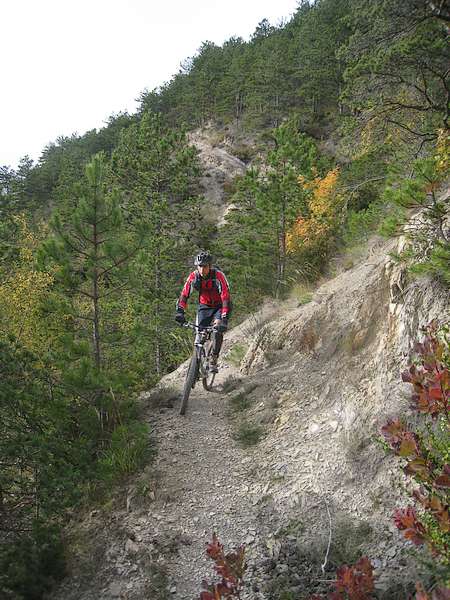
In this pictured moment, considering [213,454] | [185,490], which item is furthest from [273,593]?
[213,454]

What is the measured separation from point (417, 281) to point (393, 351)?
0.95 meters

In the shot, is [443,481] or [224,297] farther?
[224,297]

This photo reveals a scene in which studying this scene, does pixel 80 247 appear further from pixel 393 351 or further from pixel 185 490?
pixel 393 351

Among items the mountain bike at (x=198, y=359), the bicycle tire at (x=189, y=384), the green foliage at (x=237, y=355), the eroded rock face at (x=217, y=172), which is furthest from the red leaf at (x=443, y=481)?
the eroded rock face at (x=217, y=172)

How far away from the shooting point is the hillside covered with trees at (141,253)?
15.0 feet

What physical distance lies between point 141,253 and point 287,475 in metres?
4.11

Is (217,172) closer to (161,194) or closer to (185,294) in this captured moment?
(161,194)

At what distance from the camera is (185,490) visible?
15.8ft

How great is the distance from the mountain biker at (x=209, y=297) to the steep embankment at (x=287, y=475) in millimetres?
1355

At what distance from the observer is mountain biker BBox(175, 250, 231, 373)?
647 cm

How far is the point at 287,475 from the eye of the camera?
185 inches

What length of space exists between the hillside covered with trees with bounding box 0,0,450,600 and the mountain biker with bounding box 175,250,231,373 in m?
0.95

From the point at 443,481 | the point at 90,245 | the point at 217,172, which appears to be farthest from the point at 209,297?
the point at 217,172

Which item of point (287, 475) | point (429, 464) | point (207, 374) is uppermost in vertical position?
point (429, 464)
